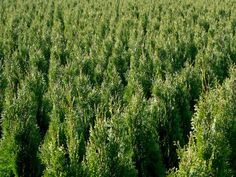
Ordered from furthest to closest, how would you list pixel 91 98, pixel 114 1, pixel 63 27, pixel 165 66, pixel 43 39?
pixel 114 1 < pixel 63 27 < pixel 43 39 < pixel 165 66 < pixel 91 98

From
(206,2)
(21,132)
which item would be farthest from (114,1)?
(21,132)

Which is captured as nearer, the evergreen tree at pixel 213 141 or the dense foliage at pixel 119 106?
the evergreen tree at pixel 213 141

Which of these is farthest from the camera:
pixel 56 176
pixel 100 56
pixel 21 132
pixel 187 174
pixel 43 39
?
pixel 43 39

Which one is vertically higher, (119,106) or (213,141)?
(119,106)

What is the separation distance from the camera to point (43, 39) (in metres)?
20.8

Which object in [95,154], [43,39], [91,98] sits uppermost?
[43,39]

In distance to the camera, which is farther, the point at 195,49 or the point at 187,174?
the point at 195,49

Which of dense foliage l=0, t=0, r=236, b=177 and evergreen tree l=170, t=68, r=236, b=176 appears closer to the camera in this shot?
evergreen tree l=170, t=68, r=236, b=176

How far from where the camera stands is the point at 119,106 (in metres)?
8.91

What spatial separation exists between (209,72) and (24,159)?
24.8 ft

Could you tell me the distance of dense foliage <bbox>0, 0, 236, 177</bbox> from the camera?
A: 778 centimetres

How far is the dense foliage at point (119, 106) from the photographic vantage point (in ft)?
25.5

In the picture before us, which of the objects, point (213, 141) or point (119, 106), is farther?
point (119, 106)

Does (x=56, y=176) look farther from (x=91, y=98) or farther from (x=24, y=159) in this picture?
(x=91, y=98)
